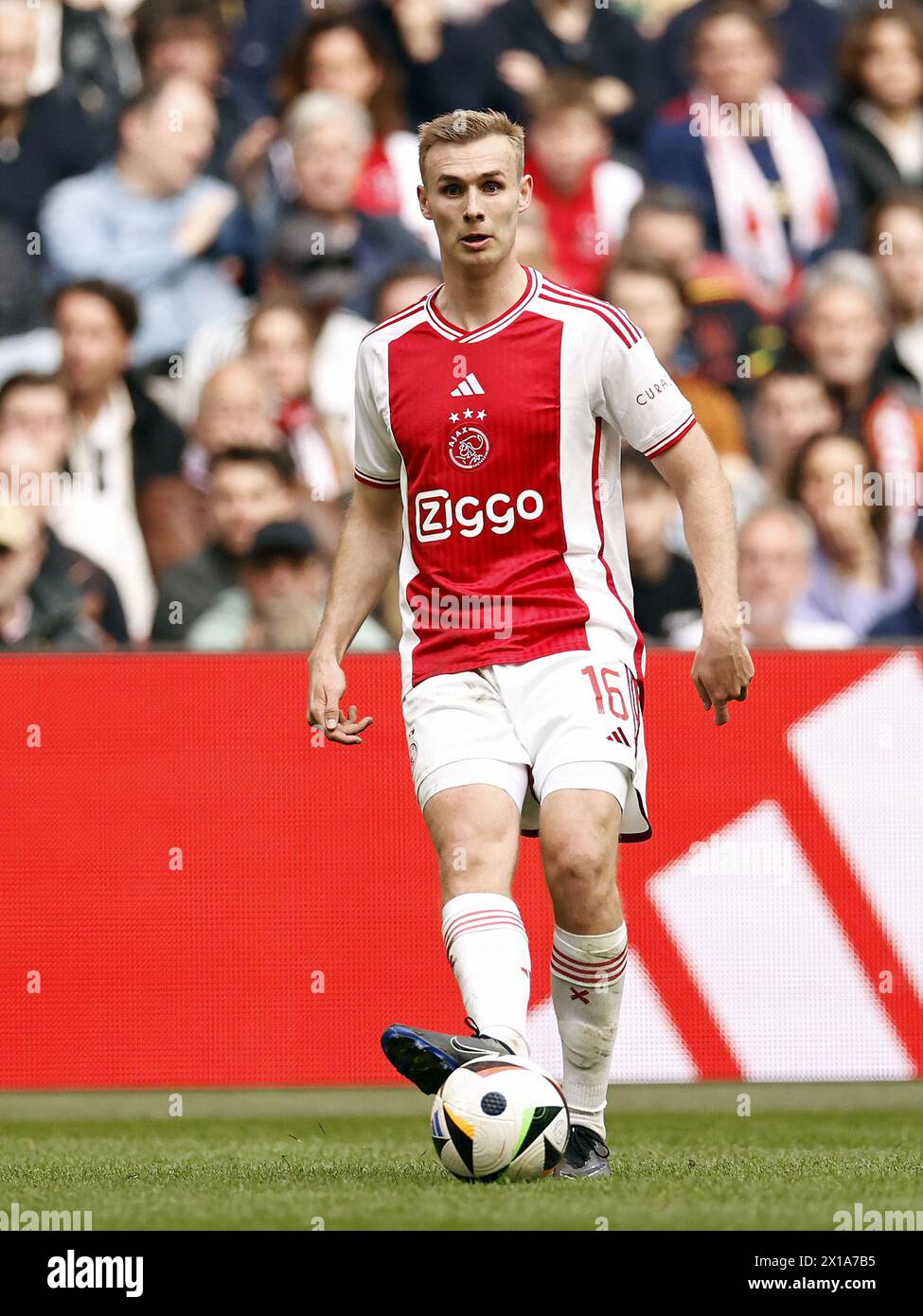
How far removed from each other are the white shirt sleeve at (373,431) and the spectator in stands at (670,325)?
153 inches

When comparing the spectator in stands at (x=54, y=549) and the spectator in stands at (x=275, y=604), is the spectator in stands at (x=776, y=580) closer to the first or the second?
the spectator in stands at (x=275, y=604)

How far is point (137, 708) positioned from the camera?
6078 millimetres

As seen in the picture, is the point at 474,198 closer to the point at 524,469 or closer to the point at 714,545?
the point at 524,469

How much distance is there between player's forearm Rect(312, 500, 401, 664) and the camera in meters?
4.54

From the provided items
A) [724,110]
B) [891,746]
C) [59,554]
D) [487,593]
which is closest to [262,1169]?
[487,593]

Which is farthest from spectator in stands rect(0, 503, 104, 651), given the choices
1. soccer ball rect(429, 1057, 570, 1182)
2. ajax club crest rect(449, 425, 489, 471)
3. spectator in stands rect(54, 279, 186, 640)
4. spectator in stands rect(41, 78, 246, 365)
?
soccer ball rect(429, 1057, 570, 1182)

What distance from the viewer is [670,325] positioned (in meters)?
8.29

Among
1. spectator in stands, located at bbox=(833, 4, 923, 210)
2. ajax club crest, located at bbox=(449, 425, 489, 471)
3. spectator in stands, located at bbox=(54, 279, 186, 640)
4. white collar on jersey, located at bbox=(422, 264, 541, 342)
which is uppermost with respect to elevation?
spectator in stands, located at bbox=(833, 4, 923, 210)

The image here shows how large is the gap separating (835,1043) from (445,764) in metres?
2.32

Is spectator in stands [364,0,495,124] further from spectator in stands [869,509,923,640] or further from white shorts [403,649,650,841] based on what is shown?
white shorts [403,649,650,841]

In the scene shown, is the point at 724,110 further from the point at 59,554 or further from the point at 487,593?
the point at 487,593

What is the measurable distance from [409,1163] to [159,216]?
5057mm

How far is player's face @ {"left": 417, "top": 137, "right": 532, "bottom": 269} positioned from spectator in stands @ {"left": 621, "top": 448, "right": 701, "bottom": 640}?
142 inches

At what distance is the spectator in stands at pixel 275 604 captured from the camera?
755 centimetres
